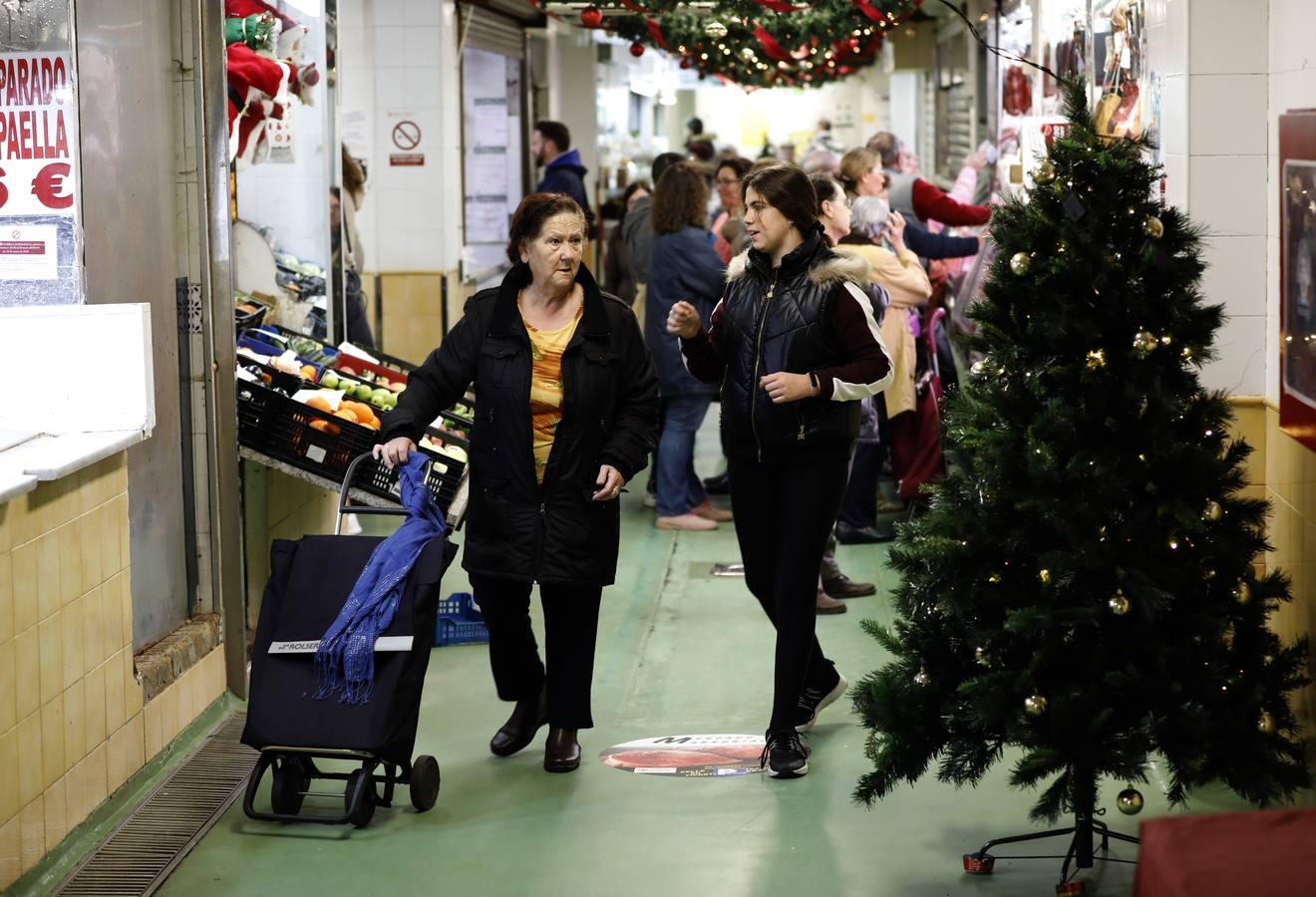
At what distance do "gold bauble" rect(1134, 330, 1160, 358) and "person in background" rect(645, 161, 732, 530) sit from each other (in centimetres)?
417

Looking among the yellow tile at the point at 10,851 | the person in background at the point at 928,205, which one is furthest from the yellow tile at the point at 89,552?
the person in background at the point at 928,205

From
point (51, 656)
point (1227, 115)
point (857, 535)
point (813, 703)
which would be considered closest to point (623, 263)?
point (857, 535)

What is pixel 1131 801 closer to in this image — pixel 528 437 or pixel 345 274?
pixel 528 437

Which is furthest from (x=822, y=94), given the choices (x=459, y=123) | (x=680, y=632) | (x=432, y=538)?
(x=432, y=538)

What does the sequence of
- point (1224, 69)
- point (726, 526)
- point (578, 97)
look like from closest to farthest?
point (1224, 69)
point (726, 526)
point (578, 97)

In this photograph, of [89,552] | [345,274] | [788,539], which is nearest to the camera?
[89,552]

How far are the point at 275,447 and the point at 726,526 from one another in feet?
11.4

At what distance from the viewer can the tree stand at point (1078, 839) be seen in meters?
3.83

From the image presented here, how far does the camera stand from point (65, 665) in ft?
13.8

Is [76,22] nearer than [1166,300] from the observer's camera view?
No

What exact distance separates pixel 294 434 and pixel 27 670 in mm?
1837

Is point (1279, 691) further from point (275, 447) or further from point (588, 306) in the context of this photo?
point (275, 447)

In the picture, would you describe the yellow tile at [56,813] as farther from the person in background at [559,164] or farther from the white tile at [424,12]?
the white tile at [424,12]

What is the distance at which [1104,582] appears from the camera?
3.78 metres
